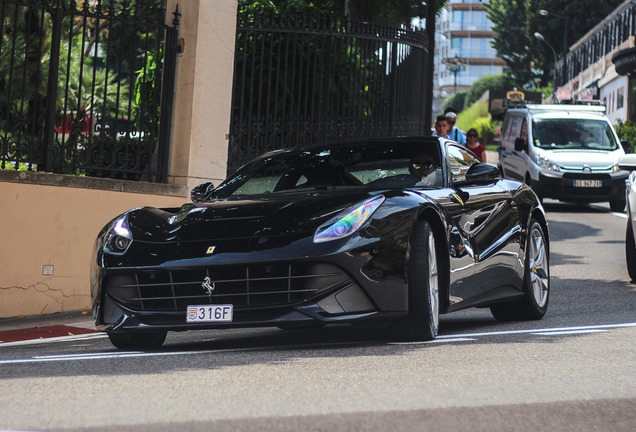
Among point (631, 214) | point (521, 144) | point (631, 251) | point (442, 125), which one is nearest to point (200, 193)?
point (631, 214)

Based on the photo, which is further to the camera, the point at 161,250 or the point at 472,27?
the point at 472,27

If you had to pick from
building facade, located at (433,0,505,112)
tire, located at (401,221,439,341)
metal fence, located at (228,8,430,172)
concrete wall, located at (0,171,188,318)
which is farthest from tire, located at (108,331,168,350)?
building facade, located at (433,0,505,112)

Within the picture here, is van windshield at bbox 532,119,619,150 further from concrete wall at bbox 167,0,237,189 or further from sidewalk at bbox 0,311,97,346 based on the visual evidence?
sidewalk at bbox 0,311,97,346

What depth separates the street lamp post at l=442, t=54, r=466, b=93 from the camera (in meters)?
156

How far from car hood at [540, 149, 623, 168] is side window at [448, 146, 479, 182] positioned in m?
15.9

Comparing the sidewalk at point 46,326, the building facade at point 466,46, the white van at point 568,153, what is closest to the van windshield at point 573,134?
the white van at point 568,153

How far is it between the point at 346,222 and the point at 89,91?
5971 millimetres

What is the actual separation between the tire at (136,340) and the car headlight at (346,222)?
1420 millimetres

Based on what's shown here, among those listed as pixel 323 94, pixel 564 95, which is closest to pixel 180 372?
pixel 323 94

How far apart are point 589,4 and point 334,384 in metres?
88.8

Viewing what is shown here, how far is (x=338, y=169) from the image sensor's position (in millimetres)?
8617

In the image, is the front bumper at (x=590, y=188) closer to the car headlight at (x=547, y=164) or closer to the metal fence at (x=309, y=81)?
the car headlight at (x=547, y=164)

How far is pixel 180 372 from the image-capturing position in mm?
6508

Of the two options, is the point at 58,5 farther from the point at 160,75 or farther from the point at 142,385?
the point at 142,385
